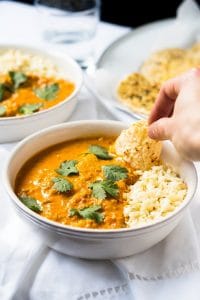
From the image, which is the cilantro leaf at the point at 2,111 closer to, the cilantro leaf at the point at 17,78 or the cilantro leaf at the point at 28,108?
the cilantro leaf at the point at 28,108

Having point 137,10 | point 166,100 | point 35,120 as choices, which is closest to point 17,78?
point 35,120

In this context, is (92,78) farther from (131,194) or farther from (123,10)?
(123,10)

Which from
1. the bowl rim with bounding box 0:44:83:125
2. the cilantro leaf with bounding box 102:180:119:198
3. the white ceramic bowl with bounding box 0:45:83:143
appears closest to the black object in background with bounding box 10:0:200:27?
the bowl rim with bounding box 0:44:83:125

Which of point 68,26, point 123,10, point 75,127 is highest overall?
point 75,127

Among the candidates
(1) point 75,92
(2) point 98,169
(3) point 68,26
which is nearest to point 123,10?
(3) point 68,26

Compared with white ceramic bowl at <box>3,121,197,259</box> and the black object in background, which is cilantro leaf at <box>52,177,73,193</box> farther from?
the black object in background
